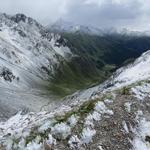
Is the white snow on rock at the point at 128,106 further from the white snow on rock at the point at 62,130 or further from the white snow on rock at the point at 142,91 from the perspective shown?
the white snow on rock at the point at 62,130

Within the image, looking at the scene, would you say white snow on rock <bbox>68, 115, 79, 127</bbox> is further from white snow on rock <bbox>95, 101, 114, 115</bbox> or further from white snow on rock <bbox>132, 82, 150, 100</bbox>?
white snow on rock <bbox>132, 82, 150, 100</bbox>

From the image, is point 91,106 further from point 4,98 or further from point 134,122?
point 4,98

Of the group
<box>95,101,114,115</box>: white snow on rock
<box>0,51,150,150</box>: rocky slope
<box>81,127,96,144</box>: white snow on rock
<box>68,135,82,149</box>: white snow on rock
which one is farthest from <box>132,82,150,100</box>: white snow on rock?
<box>68,135,82,149</box>: white snow on rock

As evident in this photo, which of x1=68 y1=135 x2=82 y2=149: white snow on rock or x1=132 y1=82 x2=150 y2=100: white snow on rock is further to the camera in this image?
x1=132 y1=82 x2=150 y2=100: white snow on rock

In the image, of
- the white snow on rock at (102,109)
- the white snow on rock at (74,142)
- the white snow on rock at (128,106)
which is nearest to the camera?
the white snow on rock at (74,142)

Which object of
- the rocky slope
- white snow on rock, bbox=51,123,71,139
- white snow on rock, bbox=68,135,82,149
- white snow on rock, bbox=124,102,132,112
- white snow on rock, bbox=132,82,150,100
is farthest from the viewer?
white snow on rock, bbox=132,82,150,100

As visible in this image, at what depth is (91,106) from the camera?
1272 inches

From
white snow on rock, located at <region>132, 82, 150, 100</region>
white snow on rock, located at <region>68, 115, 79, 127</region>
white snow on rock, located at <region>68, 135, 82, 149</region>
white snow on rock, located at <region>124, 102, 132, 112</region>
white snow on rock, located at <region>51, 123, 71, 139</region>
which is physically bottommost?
white snow on rock, located at <region>68, 135, 82, 149</region>

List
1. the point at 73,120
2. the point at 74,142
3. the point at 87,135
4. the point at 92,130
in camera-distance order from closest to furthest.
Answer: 1. the point at 74,142
2. the point at 87,135
3. the point at 92,130
4. the point at 73,120

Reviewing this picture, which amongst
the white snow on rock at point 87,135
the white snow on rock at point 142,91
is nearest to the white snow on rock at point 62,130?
the white snow on rock at point 87,135

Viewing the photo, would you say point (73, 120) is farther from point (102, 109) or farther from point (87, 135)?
point (102, 109)

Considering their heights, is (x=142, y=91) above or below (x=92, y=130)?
above

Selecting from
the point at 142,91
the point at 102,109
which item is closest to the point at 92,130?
the point at 102,109

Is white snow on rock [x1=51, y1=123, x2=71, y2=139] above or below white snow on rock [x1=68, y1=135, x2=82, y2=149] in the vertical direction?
above
